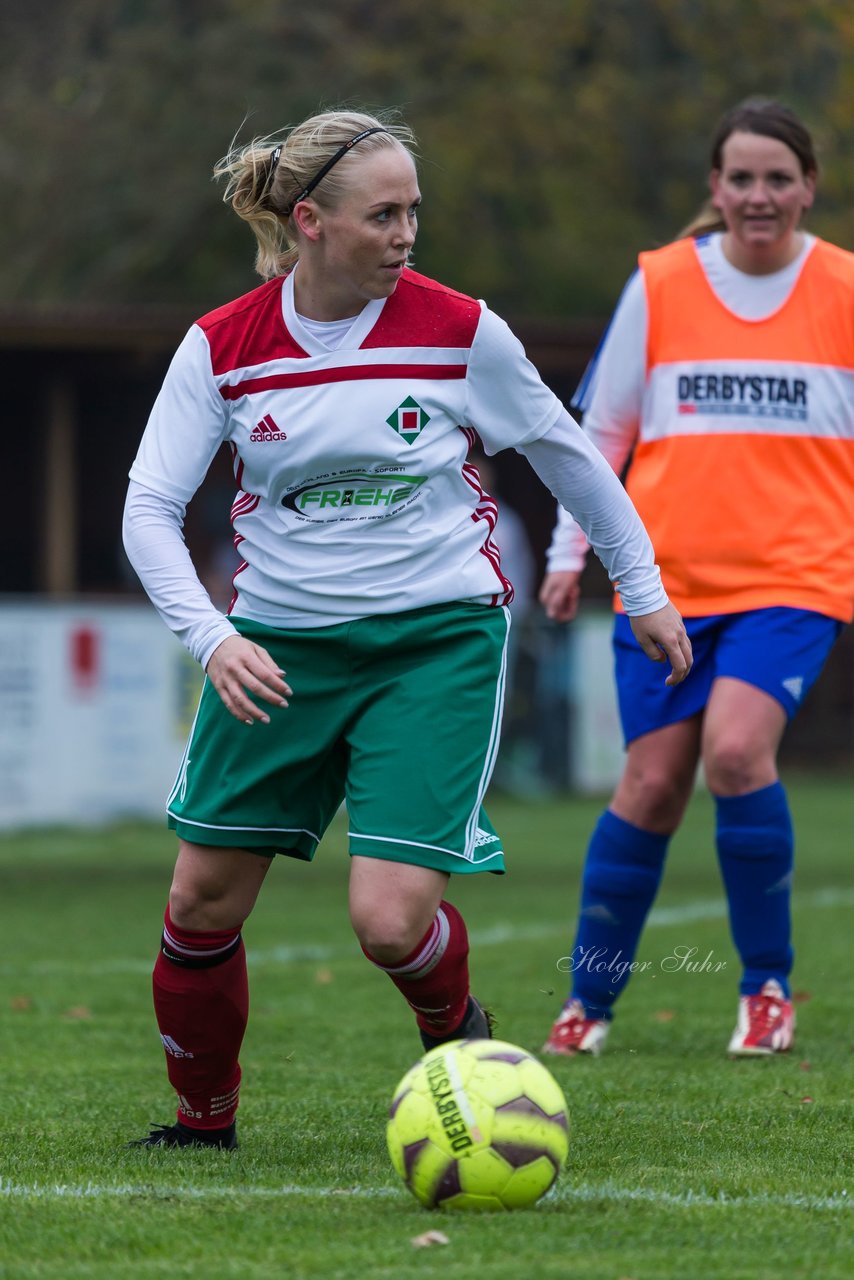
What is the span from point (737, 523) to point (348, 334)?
1827 millimetres

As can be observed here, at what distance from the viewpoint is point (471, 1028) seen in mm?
4508

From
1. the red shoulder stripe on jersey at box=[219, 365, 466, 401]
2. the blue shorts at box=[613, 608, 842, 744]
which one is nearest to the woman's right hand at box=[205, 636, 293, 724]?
the red shoulder stripe on jersey at box=[219, 365, 466, 401]

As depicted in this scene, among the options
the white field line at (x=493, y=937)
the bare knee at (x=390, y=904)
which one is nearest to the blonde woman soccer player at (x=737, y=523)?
the bare knee at (x=390, y=904)

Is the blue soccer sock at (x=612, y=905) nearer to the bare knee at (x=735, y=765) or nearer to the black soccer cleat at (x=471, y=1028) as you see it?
the bare knee at (x=735, y=765)

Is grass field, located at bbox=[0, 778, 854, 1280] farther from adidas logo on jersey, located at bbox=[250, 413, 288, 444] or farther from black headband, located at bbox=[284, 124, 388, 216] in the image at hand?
black headband, located at bbox=[284, 124, 388, 216]

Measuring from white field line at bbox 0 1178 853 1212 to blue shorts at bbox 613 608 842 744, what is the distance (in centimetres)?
196

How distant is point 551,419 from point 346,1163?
1526 mm

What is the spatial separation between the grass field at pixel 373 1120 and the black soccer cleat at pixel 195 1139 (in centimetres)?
5

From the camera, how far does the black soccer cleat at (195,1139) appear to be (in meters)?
4.43

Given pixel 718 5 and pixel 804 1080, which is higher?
pixel 718 5

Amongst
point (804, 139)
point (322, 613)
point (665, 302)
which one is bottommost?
point (322, 613)

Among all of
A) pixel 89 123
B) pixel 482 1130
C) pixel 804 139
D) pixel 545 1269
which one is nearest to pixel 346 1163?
pixel 482 1130

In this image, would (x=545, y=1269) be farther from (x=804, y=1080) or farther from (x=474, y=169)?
(x=474, y=169)

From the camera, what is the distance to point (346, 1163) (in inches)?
166
